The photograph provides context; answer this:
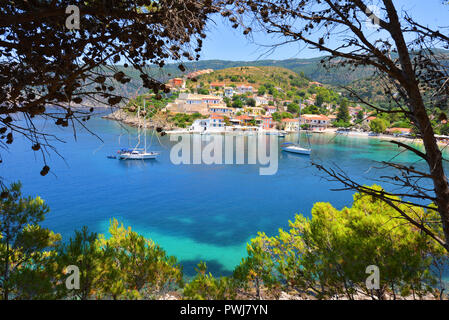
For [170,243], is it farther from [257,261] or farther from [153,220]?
[257,261]

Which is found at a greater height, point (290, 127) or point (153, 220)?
point (290, 127)

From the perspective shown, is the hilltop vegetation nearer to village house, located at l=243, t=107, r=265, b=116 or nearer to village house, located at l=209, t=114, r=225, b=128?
village house, located at l=243, t=107, r=265, b=116

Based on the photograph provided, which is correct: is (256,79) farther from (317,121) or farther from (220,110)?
(317,121)

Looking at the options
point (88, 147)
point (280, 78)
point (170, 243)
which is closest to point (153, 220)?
point (170, 243)

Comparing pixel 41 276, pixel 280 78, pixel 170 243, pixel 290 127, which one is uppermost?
pixel 280 78
